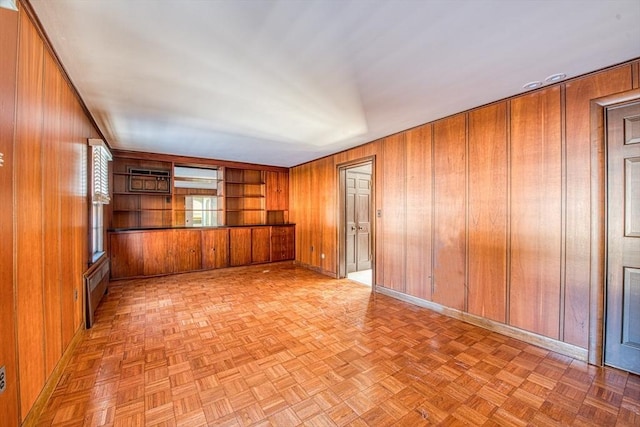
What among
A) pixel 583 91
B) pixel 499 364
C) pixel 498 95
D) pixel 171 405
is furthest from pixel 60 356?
pixel 583 91

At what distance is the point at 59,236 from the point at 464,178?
12.3 feet

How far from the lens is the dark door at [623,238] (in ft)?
6.63

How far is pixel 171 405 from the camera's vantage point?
5.61 ft

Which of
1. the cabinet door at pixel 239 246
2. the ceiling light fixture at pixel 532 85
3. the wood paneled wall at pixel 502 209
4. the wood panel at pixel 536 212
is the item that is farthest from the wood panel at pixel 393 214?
the cabinet door at pixel 239 246

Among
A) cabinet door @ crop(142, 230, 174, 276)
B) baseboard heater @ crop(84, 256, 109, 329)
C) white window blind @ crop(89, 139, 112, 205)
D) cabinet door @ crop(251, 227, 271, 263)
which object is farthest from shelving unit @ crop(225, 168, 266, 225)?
baseboard heater @ crop(84, 256, 109, 329)

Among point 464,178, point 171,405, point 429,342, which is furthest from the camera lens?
point 464,178

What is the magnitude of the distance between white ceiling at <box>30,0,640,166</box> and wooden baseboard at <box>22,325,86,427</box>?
2.21 meters

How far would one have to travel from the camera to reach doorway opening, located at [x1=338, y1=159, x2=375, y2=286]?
16.4 ft

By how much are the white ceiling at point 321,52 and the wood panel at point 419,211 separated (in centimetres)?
42

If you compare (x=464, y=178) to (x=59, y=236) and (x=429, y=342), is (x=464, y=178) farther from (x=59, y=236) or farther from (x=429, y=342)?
(x=59, y=236)

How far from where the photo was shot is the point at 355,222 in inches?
210

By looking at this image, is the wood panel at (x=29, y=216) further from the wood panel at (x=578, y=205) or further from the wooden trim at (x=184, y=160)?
the wood panel at (x=578, y=205)

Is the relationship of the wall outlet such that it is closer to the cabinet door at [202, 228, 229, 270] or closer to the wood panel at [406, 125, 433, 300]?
the wood panel at [406, 125, 433, 300]

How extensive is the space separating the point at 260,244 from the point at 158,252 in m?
1.96
